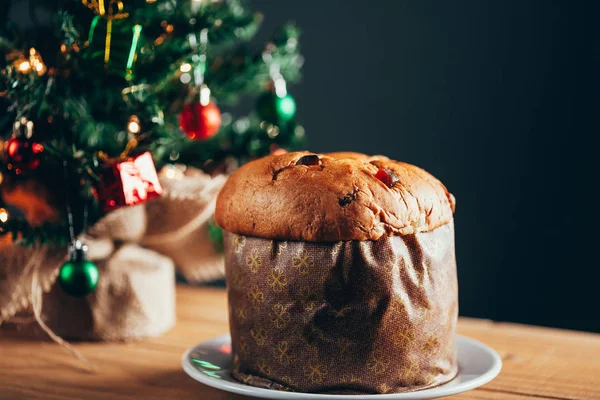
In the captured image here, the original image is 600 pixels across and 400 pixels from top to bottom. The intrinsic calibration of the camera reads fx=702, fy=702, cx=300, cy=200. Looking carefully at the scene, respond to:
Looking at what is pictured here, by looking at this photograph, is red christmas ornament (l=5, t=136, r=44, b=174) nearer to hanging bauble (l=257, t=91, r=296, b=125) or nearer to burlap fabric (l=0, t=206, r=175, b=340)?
burlap fabric (l=0, t=206, r=175, b=340)

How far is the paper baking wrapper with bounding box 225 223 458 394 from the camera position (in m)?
0.83

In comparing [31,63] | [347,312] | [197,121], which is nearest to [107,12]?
[31,63]

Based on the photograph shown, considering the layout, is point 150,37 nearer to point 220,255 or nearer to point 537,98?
point 220,255

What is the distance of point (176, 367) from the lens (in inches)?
41.4

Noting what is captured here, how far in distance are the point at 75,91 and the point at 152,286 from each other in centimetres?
35

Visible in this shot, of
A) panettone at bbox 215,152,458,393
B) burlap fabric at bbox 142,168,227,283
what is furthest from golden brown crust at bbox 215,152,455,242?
burlap fabric at bbox 142,168,227,283

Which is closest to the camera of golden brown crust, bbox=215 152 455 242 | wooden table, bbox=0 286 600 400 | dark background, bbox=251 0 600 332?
golden brown crust, bbox=215 152 455 242

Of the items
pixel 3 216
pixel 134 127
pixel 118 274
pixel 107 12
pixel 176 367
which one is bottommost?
pixel 176 367

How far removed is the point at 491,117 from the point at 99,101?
110 centimetres

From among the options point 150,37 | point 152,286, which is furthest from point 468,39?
point 152,286

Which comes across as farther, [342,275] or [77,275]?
[77,275]

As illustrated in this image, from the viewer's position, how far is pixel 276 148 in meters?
1.36

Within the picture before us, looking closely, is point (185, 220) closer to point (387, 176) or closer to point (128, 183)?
point (128, 183)

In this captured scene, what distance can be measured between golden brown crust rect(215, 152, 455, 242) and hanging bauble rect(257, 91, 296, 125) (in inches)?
16.8
